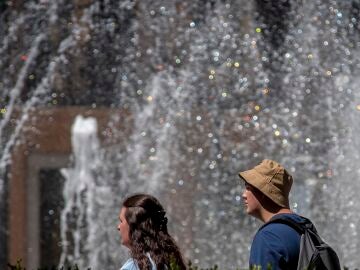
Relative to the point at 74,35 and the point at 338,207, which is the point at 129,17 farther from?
the point at 338,207

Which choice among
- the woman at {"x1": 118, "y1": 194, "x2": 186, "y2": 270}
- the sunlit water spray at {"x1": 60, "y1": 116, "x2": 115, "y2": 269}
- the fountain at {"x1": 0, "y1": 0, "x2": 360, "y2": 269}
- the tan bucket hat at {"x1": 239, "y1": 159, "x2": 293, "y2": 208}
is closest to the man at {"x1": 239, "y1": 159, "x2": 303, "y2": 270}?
the tan bucket hat at {"x1": 239, "y1": 159, "x2": 293, "y2": 208}

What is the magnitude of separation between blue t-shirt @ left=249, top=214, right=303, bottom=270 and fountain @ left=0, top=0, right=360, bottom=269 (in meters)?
8.01

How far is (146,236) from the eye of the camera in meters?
4.36

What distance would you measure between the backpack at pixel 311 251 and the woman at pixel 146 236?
0.41m

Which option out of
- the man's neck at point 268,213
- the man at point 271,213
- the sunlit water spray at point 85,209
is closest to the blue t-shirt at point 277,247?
the man at point 271,213

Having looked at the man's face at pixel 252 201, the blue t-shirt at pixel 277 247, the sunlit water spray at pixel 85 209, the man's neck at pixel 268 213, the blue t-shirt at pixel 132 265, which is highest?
the man's face at pixel 252 201

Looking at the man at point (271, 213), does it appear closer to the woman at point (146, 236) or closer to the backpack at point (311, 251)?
the backpack at point (311, 251)

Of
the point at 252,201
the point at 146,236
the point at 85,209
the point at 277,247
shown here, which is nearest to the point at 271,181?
the point at 252,201

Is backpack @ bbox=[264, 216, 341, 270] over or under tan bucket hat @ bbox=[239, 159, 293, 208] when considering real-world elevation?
under

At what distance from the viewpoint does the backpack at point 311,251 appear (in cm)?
411

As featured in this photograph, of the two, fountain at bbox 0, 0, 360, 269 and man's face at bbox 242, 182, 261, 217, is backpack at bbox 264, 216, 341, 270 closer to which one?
man's face at bbox 242, 182, 261, 217

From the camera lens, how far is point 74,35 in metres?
15.7

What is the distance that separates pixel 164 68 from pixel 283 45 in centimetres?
152

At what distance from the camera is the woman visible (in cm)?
431
